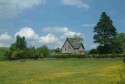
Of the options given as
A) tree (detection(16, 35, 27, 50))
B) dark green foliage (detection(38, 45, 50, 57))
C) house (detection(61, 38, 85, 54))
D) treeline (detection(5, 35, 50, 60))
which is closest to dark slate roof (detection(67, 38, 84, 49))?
house (detection(61, 38, 85, 54))

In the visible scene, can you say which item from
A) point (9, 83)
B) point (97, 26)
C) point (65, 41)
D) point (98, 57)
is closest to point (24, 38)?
point (65, 41)

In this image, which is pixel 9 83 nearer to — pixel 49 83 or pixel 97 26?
pixel 49 83

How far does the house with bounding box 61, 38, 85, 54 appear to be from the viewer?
147m

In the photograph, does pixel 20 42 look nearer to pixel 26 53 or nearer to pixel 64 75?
pixel 26 53

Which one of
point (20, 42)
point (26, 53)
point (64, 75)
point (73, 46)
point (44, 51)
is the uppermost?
point (20, 42)

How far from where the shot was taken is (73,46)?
5778 inches

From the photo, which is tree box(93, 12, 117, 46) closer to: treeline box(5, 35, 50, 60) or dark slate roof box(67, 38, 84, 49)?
treeline box(5, 35, 50, 60)

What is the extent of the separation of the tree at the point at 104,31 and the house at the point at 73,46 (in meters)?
25.1

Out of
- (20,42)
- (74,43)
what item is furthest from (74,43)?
(20,42)

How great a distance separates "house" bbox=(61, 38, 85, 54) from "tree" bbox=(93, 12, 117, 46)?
25144 mm

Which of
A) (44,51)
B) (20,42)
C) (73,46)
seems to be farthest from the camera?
(20,42)

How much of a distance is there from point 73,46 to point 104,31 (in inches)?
1080

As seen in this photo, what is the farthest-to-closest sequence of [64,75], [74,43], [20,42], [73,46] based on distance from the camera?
[20,42] < [74,43] < [73,46] < [64,75]

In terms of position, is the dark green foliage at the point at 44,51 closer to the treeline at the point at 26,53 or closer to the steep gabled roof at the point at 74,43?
the treeline at the point at 26,53
